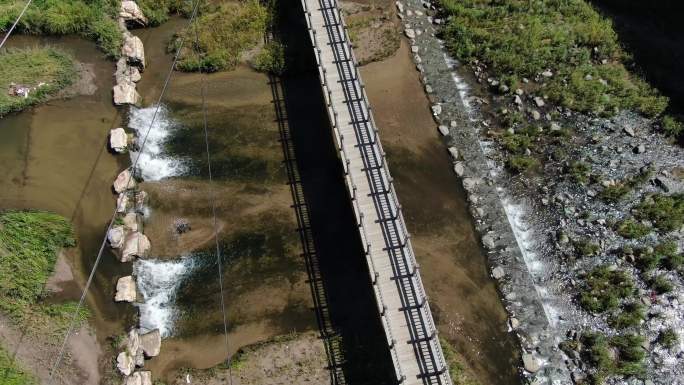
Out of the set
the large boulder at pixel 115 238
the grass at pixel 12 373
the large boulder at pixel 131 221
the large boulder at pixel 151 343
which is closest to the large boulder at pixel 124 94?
the large boulder at pixel 131 221

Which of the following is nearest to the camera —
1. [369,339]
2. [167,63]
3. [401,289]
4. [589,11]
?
[401,289]

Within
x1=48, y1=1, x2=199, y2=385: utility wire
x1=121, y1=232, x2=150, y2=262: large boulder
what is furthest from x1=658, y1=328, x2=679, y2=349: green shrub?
x1=48, y1=1, x2=199, y2=385: utility wire

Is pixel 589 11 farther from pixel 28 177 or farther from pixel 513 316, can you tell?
pixel 28 177

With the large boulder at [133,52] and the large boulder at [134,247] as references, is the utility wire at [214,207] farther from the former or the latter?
the large boulder at [134,247]

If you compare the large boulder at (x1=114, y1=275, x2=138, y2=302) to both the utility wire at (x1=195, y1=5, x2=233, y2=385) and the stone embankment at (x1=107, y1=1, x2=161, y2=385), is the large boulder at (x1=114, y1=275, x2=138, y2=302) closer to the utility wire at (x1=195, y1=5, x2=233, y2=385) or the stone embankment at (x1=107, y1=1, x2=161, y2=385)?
the stone embankment at (x1=107, y1=1, x2=161, y2=385)

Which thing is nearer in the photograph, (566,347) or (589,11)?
(566,347)

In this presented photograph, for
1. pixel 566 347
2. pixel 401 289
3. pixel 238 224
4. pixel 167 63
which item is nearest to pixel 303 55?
pixel 167 63
